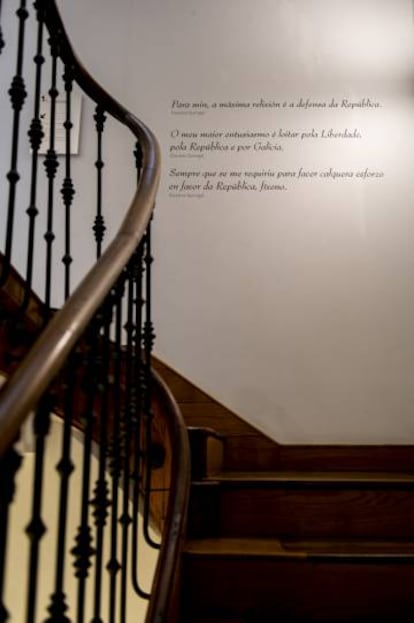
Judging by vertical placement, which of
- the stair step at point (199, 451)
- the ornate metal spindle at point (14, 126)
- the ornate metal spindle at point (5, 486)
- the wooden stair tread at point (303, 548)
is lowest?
the wooden stair tread at point (303, 548)

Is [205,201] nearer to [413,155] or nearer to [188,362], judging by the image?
[188,362]

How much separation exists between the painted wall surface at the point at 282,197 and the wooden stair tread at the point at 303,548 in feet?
3.77

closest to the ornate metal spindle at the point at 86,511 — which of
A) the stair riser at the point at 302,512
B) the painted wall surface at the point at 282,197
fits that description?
the stair riser at the point at 302,512

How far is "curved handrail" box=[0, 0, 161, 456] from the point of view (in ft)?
2.41

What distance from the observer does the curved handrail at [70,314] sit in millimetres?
734

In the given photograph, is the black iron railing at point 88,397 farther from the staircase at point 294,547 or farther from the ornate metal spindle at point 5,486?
the staircase at point 294,547

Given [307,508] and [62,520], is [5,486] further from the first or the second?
[307,508]

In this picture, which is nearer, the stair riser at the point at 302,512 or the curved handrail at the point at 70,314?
the curved handrail at the point at 70,314

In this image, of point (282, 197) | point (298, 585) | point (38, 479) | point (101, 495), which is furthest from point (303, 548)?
point (282, 197)

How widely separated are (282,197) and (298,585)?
2134 millimetres

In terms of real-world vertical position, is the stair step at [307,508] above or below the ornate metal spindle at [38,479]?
below

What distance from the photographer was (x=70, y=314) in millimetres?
934

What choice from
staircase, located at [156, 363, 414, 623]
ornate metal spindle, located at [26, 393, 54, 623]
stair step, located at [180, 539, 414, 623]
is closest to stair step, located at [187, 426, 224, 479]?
staircase, located at [156, 363, 414, 623]

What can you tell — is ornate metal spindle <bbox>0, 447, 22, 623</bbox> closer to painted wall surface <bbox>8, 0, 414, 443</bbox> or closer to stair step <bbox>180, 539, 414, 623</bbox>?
stair step <bbox>180, 539, 414, 623</bbox>
